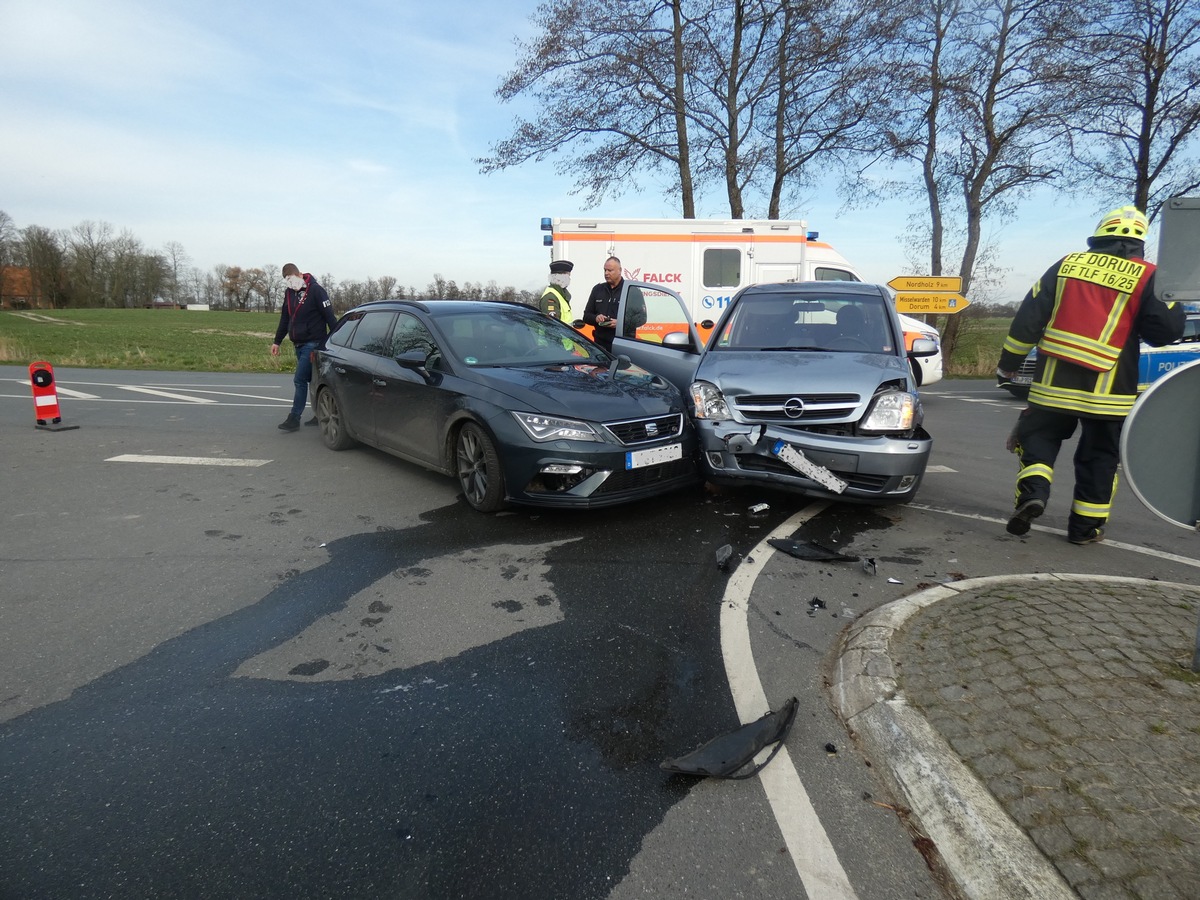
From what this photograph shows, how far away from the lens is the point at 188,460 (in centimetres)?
752

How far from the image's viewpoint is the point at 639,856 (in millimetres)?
2127

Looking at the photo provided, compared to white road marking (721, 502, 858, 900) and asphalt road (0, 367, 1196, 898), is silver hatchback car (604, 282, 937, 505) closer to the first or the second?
asphalt road (0, 367, 1196, 898)

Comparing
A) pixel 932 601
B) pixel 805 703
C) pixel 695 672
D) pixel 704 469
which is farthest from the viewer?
pixel 704 469

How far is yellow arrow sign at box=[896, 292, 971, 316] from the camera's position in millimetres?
16844

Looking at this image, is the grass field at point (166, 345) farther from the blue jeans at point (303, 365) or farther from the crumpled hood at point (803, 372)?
the crumpled hood at point (803, 372)

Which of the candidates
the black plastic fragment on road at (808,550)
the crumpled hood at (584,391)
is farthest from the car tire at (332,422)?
the black plastic fragment on road at (808,550)

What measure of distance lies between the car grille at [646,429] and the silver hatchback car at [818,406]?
7.6 inches

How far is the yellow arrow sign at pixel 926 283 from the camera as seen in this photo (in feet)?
55.5

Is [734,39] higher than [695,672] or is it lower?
higher

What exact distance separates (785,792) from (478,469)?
3628 millimetres

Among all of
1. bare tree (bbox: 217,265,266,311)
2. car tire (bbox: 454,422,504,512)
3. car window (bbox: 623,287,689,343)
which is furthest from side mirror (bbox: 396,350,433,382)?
bare tree (bbox: 217,265,266,311)

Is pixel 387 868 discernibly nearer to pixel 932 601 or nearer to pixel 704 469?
pixel 932 601

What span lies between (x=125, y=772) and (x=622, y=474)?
10.9 ft

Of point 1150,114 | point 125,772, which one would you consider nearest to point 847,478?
point 125,772
